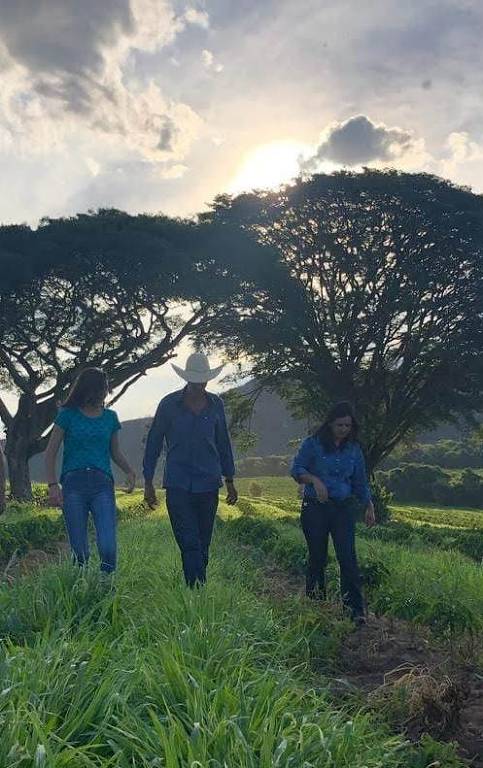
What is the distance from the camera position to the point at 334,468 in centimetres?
672

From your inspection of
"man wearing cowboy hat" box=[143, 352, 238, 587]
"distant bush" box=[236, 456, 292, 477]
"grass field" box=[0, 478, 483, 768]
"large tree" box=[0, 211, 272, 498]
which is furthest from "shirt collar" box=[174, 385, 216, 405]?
"distant bush" box=[236, 456, 292, 477]

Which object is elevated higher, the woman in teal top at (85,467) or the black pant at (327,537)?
the woman in teal top at (85,467)

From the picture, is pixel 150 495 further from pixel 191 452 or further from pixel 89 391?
pixel 89 391

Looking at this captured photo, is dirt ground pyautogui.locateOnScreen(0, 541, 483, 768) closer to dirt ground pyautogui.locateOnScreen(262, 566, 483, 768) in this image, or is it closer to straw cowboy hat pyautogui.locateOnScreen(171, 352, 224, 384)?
dirt ground pyautogui.locateOnScreen(262, 566, 483, 768)

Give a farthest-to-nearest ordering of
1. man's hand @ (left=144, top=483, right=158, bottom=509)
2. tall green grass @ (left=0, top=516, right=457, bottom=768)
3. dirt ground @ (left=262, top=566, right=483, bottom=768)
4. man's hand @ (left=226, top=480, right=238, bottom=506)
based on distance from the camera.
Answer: man's hand @ (left=226, top=480, right=238, bottom=506) < man's hand @ (left=144, top=483, right=158, bottom=509) < dirt ground @ (left=262, top=566, right=483, bottom=768) < tall green grass @ (left=0, top=516, right=457, bottom=768)

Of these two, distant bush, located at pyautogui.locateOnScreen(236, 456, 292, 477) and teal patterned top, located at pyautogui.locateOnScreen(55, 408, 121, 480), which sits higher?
teal patterned top, located at pyautogui.locateOnScreen(55, 408, 121, 480)

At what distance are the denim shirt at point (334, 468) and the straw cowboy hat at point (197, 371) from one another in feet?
3.72

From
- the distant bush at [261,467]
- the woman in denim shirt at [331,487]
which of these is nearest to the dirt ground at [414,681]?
the woman in denim shirt at [331,487]

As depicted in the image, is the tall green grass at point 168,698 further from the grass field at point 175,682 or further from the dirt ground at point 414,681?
the dirt ground at point 414,681

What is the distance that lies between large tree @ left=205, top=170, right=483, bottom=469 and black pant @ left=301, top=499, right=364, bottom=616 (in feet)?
61.9

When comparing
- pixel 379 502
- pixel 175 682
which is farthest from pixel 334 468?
pixel 379 502

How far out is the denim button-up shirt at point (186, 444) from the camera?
20.4ft

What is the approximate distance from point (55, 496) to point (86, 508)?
275 millimetres

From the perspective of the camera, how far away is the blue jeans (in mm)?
6027
